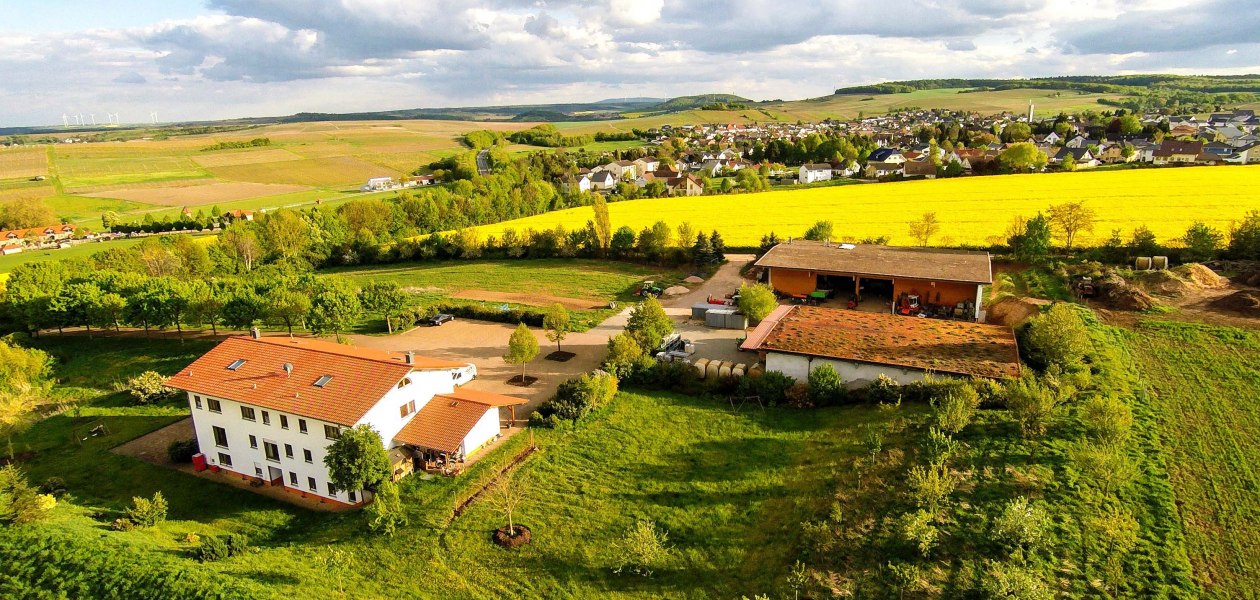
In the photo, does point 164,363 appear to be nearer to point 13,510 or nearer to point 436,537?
point 13,510

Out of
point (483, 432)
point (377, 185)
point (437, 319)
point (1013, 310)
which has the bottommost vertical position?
point (437, 319)

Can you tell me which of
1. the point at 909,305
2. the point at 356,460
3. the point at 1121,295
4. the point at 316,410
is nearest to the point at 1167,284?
the point at 1121,295

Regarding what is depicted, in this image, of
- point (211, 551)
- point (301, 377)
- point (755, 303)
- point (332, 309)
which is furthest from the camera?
point (332, 309)

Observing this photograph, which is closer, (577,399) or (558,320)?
(577,399)

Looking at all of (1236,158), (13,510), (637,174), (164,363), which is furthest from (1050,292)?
(637,174)

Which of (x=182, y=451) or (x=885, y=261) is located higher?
(x=885, y=261)

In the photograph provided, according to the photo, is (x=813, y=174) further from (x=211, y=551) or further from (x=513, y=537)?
(x=211, y=551)

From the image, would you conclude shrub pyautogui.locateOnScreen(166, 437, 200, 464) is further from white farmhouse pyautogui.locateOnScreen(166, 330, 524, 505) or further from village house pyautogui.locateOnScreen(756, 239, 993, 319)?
village house pyautogui.locateOnScreen(756, 239, 993, 319)

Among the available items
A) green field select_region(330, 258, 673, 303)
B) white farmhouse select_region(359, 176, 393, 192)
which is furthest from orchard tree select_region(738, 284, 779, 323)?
white farmhouse select_region(359, 176, 393, 192)
